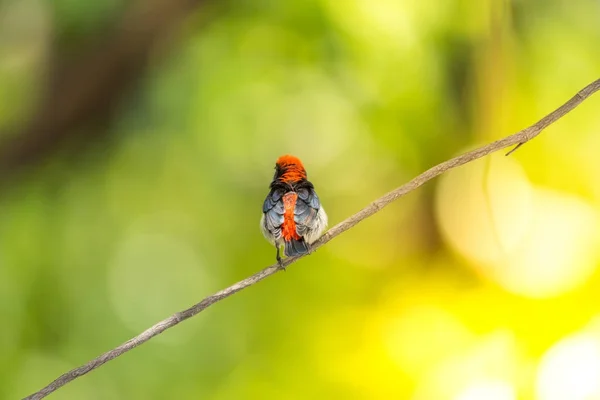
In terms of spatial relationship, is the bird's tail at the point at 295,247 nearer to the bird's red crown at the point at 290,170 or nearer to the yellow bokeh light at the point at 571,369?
the bird's red crown at the point at 290,170

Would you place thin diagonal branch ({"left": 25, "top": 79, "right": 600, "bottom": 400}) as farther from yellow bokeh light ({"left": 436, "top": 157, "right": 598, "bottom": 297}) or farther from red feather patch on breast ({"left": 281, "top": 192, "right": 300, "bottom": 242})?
yellow bokeh light ({"left": 436, "top": 157, "right": 598, "bottom": 297})

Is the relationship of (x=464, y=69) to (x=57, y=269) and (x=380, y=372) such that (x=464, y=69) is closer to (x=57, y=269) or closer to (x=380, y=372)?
(x=380, y=372)

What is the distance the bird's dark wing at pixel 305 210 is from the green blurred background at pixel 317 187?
141cm

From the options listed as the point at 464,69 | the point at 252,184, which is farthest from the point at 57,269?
the point at 464,69

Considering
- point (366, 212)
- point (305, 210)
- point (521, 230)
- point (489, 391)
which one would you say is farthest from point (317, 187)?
point (366, 212)

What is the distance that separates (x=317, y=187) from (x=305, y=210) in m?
1.95

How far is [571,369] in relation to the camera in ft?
9.62

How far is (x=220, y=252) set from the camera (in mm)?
3930

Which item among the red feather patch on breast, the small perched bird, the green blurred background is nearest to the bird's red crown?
the small perched bird

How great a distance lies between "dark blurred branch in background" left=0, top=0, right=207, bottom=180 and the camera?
3479mm

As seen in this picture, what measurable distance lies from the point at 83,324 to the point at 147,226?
0.73m

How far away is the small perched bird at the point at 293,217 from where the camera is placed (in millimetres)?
1945

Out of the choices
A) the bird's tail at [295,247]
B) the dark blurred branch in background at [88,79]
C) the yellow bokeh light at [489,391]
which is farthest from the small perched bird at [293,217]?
the dark blurred branch in background at [88,79]

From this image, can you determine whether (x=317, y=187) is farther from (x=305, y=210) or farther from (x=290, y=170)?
(x=305, y=210)
